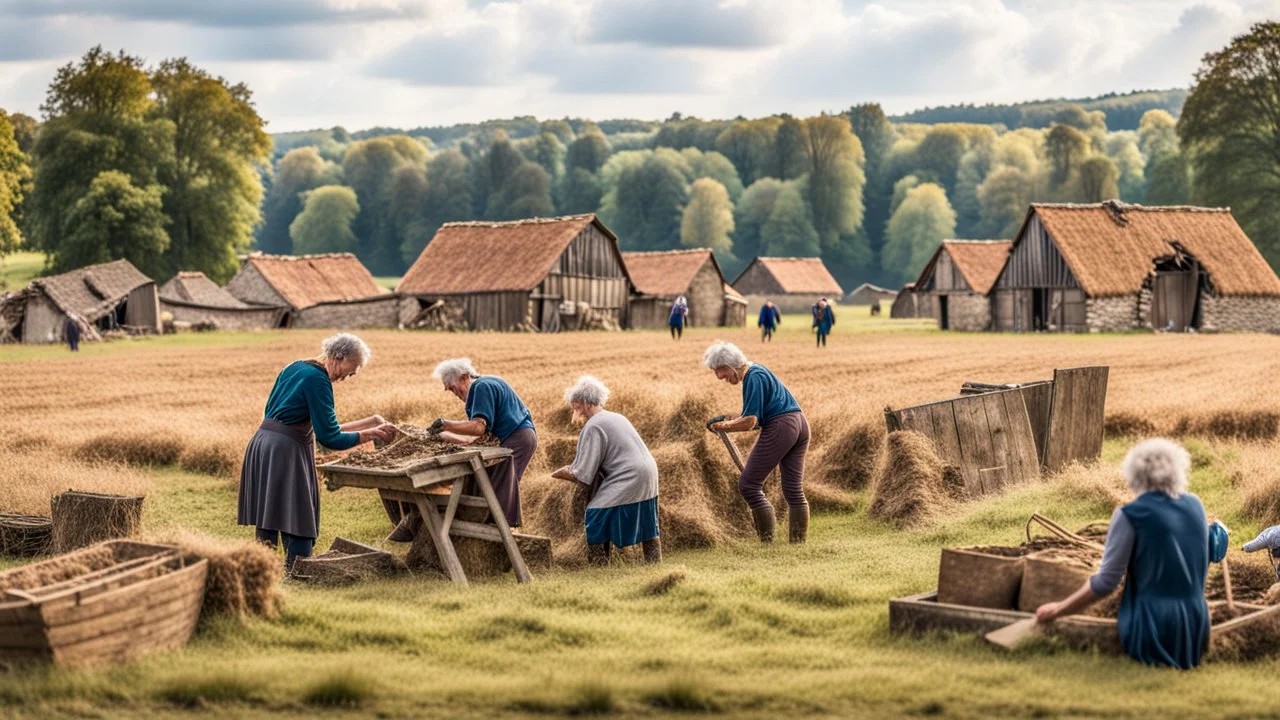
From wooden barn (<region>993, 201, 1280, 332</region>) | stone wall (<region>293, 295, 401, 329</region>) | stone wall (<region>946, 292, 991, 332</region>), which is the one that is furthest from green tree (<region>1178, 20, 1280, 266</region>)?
stone wall (<region>293, 295, 401, 329</region>)

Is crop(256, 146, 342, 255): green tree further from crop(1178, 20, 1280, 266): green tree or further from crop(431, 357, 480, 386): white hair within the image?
crop(431, 357, 480, 386): white hair

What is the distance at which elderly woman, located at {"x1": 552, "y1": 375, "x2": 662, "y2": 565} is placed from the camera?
1155cm

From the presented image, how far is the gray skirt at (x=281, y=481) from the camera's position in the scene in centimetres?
1108

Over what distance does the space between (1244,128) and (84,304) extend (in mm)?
53391

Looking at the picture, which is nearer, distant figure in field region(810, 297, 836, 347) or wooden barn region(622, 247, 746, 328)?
distant figure in field region(810, 297, 836, 347)

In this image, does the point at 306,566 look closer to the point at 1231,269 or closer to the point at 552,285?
the point at 552,285

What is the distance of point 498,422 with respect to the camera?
11.8 m

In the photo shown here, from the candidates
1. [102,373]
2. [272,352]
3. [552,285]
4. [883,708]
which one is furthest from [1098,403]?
[552,285]

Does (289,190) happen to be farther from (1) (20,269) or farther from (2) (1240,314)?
(2) (1240,314)

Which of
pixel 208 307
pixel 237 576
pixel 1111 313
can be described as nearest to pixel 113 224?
pixel 208 307

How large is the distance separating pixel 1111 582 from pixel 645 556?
191 inches

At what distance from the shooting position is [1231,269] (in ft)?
185

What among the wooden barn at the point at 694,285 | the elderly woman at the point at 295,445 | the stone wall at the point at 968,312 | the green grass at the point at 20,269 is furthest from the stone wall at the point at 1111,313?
the green grass at the point at 20,269

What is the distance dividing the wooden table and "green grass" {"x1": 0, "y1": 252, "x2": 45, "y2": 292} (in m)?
67.4
